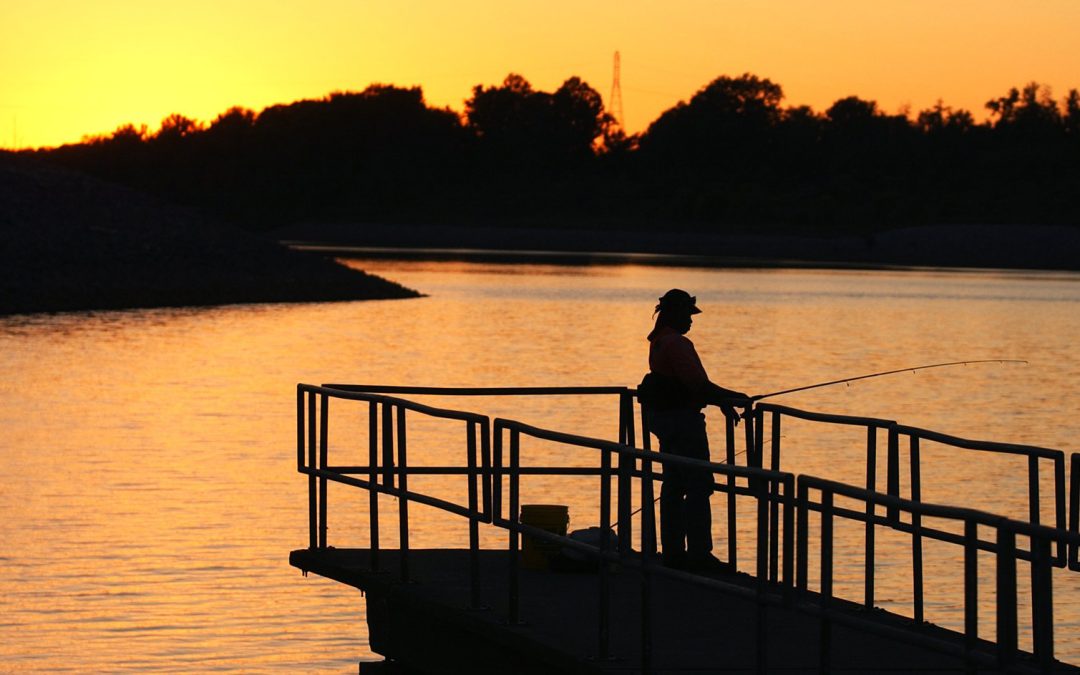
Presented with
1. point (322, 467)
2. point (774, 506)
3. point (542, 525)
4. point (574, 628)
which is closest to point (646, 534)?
point (574, 628)

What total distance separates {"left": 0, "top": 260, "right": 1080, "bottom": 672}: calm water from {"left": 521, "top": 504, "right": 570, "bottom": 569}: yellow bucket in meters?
1.52

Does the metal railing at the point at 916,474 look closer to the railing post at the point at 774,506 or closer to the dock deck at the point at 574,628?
the railing post at the point at 774,506

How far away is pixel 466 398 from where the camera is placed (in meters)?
33.6

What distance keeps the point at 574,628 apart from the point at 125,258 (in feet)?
205

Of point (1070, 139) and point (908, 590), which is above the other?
point (1070, 139)

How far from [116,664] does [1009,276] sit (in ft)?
345

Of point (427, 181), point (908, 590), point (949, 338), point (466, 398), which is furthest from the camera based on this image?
point (427, 181)

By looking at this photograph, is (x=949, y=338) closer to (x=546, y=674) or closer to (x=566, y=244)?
(x=546, y=674)

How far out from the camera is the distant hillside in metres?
65.8

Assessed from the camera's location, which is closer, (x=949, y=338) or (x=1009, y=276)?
(x=949, y=338)

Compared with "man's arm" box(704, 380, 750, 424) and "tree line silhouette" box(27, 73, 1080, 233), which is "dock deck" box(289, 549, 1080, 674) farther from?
"tree line silhouette" box(27, 73, 1080, 233)

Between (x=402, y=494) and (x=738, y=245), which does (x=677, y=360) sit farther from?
(x=738, y=245)

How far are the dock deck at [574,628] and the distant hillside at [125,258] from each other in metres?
51.2

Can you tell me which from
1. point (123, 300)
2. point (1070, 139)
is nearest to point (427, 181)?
point (1070, 139)
